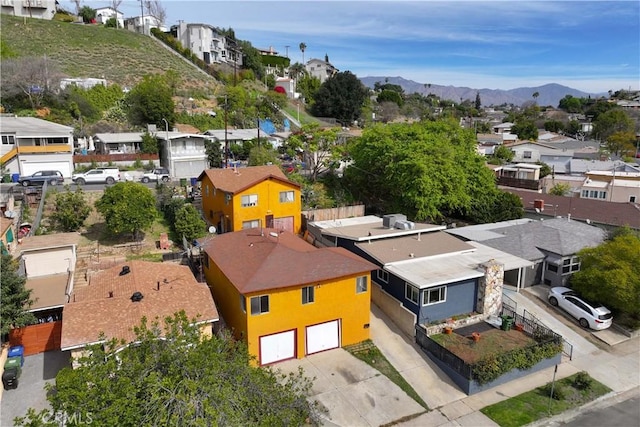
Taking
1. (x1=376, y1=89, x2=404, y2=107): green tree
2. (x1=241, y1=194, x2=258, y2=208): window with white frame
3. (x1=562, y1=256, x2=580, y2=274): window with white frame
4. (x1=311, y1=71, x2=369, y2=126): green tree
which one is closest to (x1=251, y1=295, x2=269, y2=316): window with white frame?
(x1=241, y1=194, x2=258, y2=208): window with white frame

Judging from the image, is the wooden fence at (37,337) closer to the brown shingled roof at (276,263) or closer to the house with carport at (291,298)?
the house with carport at (291,298)

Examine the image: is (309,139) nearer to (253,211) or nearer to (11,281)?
(253,211)

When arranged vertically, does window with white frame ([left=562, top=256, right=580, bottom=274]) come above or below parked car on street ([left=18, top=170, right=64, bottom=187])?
below

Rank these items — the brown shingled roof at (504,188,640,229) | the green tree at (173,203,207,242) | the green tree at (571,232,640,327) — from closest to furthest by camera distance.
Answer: the green tree at (571,232,640,327), the green tree at (173,203,207,242), the brown shingled roof at (504,188,640,229)

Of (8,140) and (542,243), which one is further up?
(8,140)

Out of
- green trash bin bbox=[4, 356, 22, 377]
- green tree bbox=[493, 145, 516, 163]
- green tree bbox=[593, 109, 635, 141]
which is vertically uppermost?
green tree bbox=[593, 109, 635, 141]

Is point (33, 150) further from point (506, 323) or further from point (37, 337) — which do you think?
point (506, 323)

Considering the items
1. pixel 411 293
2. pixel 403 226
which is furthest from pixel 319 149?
pixel 411 293

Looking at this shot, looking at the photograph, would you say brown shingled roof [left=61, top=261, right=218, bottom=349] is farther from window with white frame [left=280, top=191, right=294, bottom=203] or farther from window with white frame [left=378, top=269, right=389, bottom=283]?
window with white frame [left=280, top=191, right=294, bottom=203]
